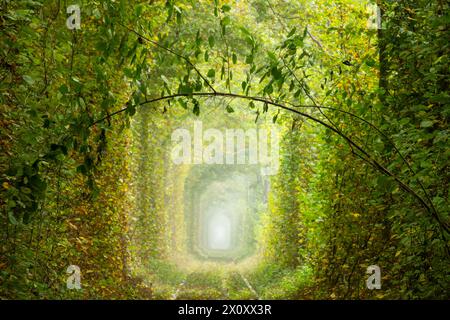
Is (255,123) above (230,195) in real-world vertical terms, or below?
below

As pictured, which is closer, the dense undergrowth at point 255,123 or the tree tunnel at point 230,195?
the dense undergrowth at point 255,123

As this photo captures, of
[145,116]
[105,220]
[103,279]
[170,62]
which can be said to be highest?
[145,116]

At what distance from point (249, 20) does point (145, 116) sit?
5.25 meters

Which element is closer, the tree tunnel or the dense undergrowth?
the dense undergrowth

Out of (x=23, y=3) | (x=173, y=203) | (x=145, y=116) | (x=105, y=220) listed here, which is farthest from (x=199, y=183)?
(x=23, y=3)

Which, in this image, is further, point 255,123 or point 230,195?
point 230,195

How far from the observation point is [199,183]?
4841 cm

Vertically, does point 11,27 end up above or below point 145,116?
below

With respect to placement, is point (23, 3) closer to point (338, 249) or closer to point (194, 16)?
point (338, 249)
